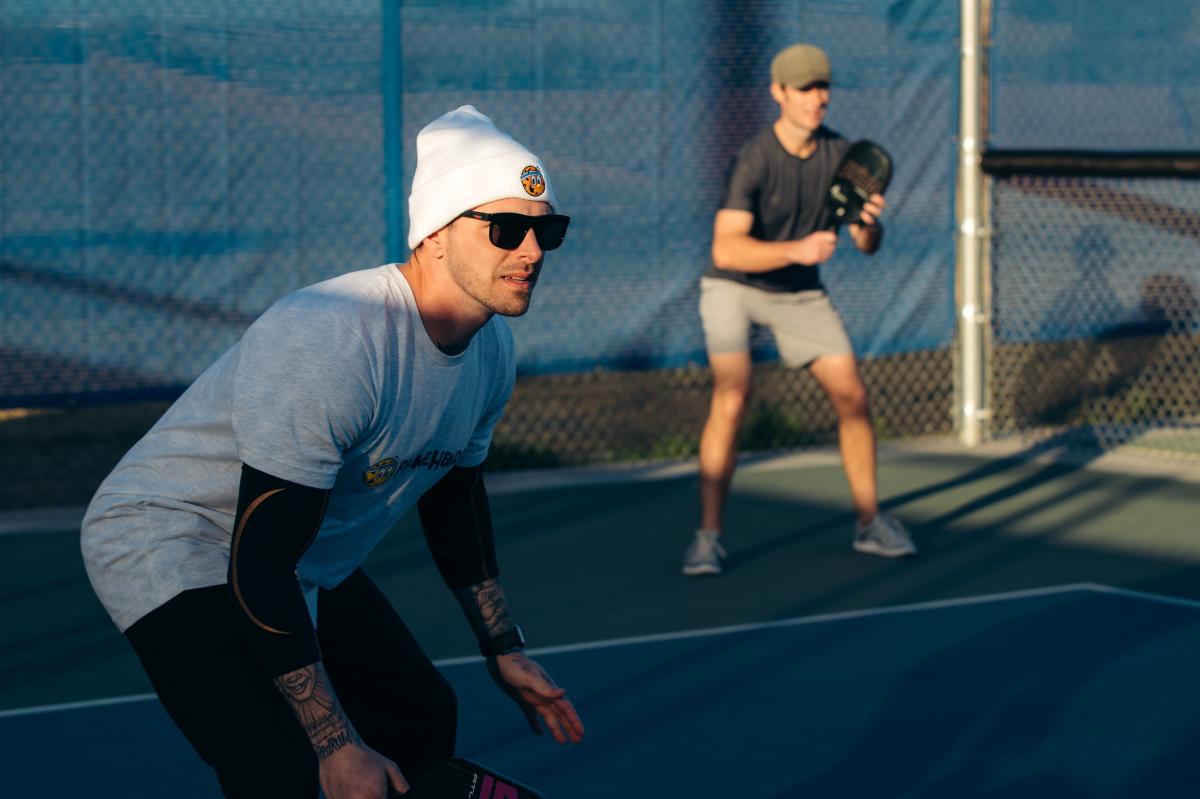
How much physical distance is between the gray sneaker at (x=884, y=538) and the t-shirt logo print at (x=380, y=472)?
4.44m

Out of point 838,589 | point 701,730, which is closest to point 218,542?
point 701,730

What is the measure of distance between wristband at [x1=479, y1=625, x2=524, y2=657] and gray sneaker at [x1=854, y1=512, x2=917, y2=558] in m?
4.09

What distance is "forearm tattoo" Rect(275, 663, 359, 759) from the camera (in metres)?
2.97

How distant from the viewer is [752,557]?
298 inches

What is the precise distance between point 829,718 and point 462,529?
191 centimetres

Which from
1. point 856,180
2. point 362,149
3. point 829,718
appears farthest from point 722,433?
point 362,149

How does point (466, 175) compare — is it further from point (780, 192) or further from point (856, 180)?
point (856, 180)

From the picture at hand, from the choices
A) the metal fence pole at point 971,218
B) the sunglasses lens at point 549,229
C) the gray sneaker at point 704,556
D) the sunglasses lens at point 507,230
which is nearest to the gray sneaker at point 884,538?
the gray sneaker at point 704,556

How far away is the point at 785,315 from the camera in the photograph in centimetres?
739

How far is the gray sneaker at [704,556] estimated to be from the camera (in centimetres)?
718

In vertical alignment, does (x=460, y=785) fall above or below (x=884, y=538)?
above

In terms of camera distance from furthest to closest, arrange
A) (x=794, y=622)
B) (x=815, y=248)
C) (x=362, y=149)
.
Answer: (x=362, y=149) < (x=815, y=248) < (x=794, y=622)

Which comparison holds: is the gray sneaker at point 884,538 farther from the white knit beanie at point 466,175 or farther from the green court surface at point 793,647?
the white knit beanie at point 466,175

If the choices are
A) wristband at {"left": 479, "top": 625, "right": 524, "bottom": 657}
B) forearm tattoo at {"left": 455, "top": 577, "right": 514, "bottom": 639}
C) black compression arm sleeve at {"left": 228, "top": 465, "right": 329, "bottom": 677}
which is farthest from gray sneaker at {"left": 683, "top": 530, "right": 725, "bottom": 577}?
black compression arm sleeve at {"left": 228, "top": 465, "right": 329, "bottom": 677}
